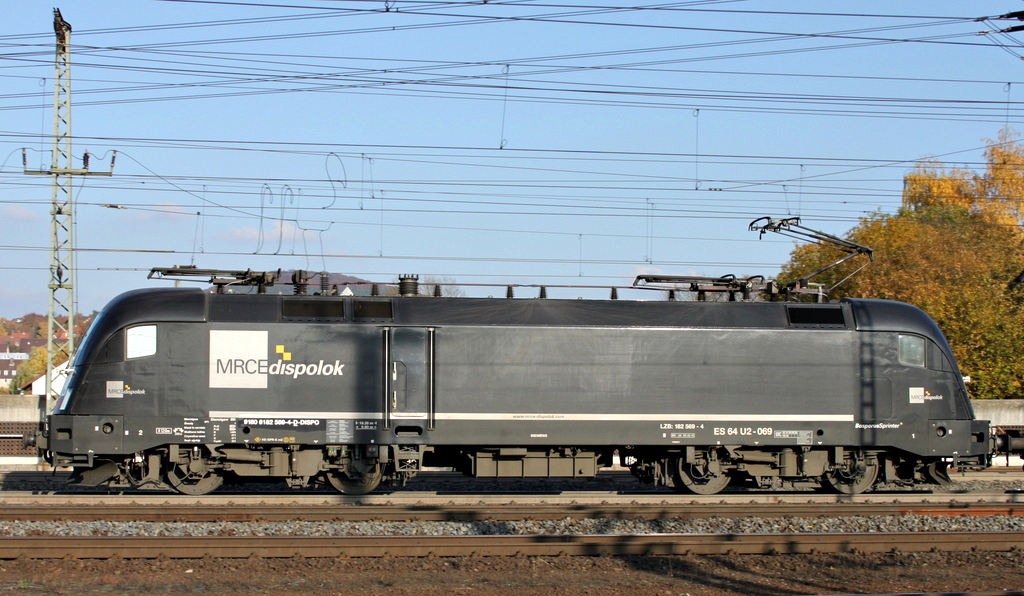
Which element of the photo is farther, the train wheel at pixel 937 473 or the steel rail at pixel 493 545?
the train wheel at pixel 937 473

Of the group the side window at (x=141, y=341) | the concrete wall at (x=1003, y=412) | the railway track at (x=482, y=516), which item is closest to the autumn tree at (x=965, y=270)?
the concrete wall at (x=1003, y=412)

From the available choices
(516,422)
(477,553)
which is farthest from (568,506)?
(477,553)

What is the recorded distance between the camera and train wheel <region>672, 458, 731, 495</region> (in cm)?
1448

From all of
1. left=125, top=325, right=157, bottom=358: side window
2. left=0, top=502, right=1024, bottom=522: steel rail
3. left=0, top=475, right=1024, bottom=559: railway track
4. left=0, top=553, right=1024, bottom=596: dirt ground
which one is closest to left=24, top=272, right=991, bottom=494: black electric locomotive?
left=125, top=325, right=157, bottom=358: side window

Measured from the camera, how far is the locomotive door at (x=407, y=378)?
13750 mm

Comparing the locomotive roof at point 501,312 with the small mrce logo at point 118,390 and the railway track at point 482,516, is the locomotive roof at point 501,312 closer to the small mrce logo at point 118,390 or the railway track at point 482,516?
the small mrce logo at point 118,390

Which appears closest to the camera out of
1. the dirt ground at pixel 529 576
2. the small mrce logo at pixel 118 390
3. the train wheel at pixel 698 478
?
the dirt ground at pixel 529 576

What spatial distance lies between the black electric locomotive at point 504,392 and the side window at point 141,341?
23 mm

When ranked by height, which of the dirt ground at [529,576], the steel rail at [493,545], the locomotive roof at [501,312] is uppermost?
the locomotive roof at [501,312]

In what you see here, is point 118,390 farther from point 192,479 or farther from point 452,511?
point 452,511

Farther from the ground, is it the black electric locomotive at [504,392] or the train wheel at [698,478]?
the black electric locomotive at [504,392]

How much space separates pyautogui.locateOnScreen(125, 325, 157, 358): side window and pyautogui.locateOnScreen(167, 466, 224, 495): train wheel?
1.97 metres

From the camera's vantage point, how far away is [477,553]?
993 cm

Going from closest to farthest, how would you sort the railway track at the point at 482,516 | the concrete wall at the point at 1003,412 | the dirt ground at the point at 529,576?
1. the dirt ground at the point at 529,576
2. the railway track at the point at 482,516
3. the concrete wall at the point at 1003,412
